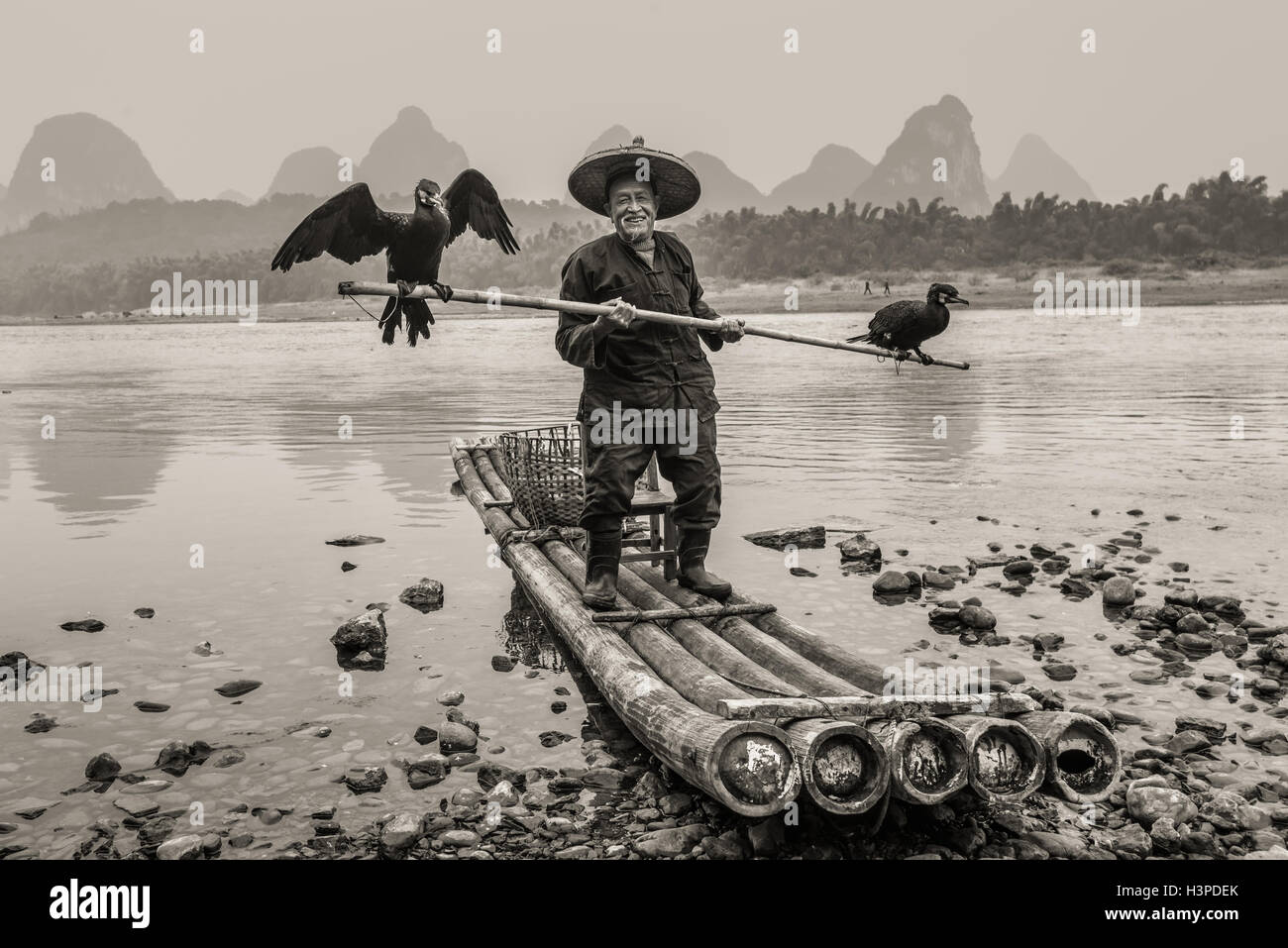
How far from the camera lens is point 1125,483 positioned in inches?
506

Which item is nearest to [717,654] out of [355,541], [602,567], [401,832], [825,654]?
[825,654]

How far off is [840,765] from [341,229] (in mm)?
3739

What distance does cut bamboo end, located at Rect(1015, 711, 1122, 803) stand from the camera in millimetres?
4090

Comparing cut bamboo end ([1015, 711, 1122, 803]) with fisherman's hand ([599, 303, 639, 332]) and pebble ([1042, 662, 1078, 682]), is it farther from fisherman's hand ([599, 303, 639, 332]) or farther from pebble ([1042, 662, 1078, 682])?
fisherman's hand ([599, 303, 639, 332])

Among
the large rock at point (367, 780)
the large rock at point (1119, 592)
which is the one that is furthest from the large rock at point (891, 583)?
the large rock at point (367, 780)

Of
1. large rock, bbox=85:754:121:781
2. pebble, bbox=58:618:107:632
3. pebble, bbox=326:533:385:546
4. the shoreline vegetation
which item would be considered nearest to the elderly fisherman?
large rock, bbox=85:754:121:781

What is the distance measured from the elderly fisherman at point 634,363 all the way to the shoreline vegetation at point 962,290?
2615 inches

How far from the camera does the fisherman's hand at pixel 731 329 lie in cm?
601

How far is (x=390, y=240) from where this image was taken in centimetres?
558

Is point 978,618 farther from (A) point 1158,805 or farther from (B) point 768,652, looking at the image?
(A) point 1158,805

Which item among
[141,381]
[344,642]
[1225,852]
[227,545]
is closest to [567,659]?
[344,642]

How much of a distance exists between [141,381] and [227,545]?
25.9 metres

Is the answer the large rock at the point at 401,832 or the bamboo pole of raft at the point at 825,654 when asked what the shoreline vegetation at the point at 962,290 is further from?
the large rock at the point at 401,832
